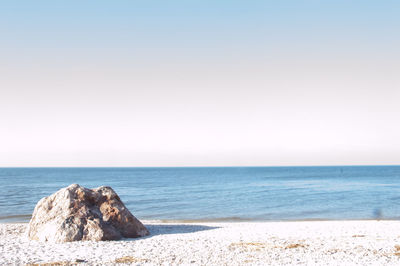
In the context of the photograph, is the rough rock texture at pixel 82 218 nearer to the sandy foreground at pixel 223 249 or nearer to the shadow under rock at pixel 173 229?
the sandy foreground at pixel 223 249

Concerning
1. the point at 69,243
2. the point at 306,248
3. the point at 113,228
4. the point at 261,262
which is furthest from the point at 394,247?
the point at 69,243

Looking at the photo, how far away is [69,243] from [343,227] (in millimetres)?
13722

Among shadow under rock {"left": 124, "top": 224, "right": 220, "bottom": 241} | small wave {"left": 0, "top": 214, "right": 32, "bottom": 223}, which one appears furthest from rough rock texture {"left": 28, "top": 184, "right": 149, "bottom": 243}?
small wave {"left": 0, "top": 214, "right": 32, "bottom": 223}

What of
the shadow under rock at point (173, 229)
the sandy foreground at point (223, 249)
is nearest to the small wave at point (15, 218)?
the sandy foreground at point (223, 249)

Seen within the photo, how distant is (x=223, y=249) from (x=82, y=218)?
21.5ft

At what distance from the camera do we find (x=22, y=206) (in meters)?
36.4

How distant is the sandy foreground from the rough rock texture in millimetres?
588

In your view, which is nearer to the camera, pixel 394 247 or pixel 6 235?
pixel 394 247

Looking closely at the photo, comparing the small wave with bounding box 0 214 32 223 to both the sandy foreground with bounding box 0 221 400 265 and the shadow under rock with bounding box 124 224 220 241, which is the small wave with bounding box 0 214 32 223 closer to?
the sandy foreground with bounding box 0 221 400 265

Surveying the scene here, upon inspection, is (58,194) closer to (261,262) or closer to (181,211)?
(261,262)

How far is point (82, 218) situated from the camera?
16.7m

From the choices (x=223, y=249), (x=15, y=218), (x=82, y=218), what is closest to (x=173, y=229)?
(x=82, y=218)

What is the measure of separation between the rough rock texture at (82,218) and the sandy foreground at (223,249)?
588mm

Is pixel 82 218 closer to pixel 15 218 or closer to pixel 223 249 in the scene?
pixel 223 249
